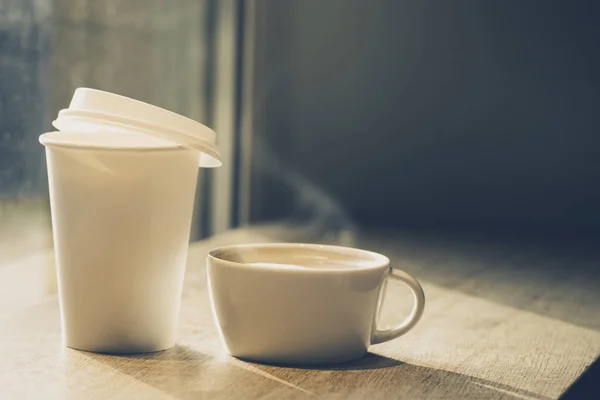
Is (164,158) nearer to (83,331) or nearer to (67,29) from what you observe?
(83,331)

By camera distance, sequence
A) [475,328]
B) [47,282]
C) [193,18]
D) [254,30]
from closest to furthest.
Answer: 1. [475,328]
2. [47,282]
3. [193,18]
4. [254,30]

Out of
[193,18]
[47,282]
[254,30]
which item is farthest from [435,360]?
[254,30]

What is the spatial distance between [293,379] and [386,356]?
0.11 metres

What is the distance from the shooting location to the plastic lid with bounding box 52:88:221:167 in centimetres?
60

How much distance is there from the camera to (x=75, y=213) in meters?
0.64

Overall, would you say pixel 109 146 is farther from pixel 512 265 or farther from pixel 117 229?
pixel 512 265

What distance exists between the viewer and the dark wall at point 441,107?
1.94 metres

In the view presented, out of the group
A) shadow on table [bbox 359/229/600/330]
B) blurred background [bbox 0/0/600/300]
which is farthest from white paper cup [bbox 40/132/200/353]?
blurred background [bbox 0/0/600/300]

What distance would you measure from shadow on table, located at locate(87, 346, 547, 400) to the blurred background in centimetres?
112

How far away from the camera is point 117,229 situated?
2.08ft

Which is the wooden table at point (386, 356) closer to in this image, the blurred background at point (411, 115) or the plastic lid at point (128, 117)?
the plastic lid at point (128, 117)

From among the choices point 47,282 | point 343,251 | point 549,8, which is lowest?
point 47,282

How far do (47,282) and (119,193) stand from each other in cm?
53

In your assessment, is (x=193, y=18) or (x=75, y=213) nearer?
(x=75, y=213)
